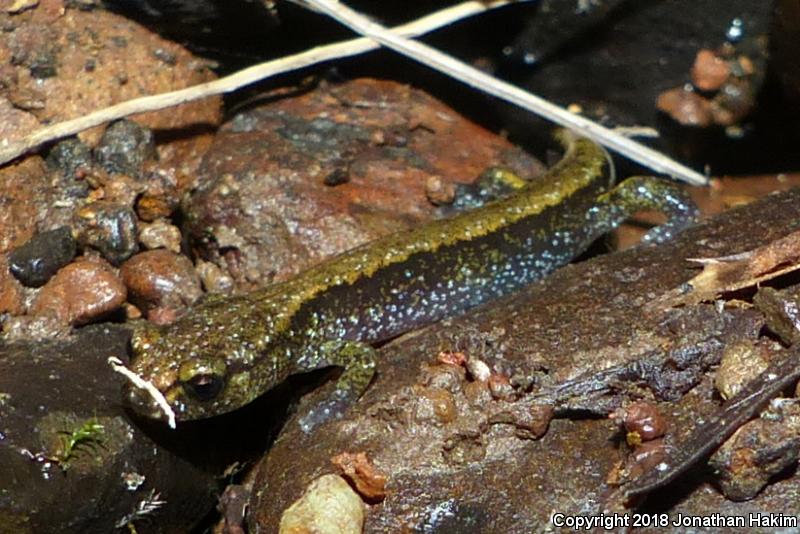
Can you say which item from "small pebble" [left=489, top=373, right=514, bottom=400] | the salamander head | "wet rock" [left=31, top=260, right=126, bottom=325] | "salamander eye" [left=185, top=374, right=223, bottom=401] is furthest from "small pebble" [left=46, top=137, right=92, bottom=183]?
"small pebble" [left=489, top=373, right=514, bottom=400]

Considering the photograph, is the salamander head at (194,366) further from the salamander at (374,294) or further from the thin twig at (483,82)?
the thin twig at (483,82)

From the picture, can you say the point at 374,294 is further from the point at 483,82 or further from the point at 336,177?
the point at 483,82

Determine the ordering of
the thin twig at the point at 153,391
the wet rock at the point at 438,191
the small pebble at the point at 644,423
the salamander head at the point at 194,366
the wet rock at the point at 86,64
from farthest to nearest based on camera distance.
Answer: the wet rock at the point at 438,191 → the wet rock at the point at 86,64 → the salamander head at the point at 194,366 → the thin twig at the point at 153,391 → the small pebble at the point at 644,423

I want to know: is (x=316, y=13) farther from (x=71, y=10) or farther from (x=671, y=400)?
(x=671, y=400)

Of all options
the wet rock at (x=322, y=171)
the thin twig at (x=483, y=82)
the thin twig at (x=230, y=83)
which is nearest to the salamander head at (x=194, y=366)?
the wet rock at (x=322, y=171)

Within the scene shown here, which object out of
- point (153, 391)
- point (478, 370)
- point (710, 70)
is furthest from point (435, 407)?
point (710, 70)

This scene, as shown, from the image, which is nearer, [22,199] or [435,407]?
[435,407]

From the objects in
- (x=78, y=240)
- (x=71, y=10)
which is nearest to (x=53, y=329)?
(x=78, y=240)
